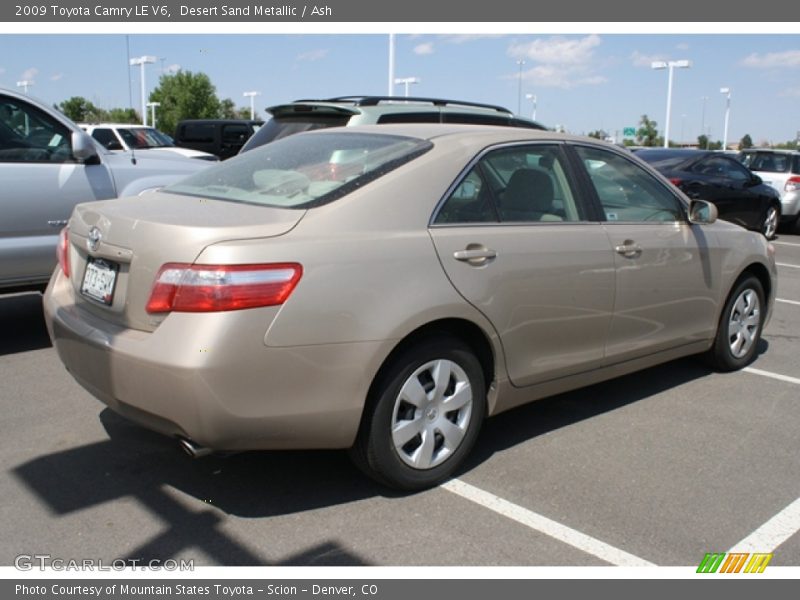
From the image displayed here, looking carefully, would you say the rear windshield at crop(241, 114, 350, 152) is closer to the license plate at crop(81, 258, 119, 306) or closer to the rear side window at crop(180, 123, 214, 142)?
the license plate at crop(81, 258, 119, 306)

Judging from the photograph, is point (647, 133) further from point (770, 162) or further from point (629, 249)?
point (629, 249)

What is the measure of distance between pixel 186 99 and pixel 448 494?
66.3 m

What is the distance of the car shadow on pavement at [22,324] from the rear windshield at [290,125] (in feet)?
7.57

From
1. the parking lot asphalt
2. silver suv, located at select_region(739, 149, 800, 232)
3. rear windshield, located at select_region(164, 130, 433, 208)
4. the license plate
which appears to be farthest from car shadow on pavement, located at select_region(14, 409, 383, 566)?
silver suv, located at select_region(739, 149, 800, 232)

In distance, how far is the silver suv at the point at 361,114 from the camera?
6980mm

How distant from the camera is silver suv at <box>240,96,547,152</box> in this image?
22.9 ft

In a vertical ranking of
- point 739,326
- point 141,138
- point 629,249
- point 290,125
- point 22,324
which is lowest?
point 22,324

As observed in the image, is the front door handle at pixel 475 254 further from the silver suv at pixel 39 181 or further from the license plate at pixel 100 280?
the silver suv at pixel 39 181

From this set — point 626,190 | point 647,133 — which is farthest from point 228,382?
point 647,133

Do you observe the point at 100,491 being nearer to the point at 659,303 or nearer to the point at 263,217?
the point at 263,217

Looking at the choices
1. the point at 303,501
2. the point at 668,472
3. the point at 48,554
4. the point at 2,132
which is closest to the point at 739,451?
the point at 668,472

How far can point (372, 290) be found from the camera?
3338 millimetres

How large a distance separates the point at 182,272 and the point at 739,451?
122 inches

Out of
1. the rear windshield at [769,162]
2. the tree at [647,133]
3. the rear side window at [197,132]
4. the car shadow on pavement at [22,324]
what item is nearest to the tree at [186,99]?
the tree at [647,133]
